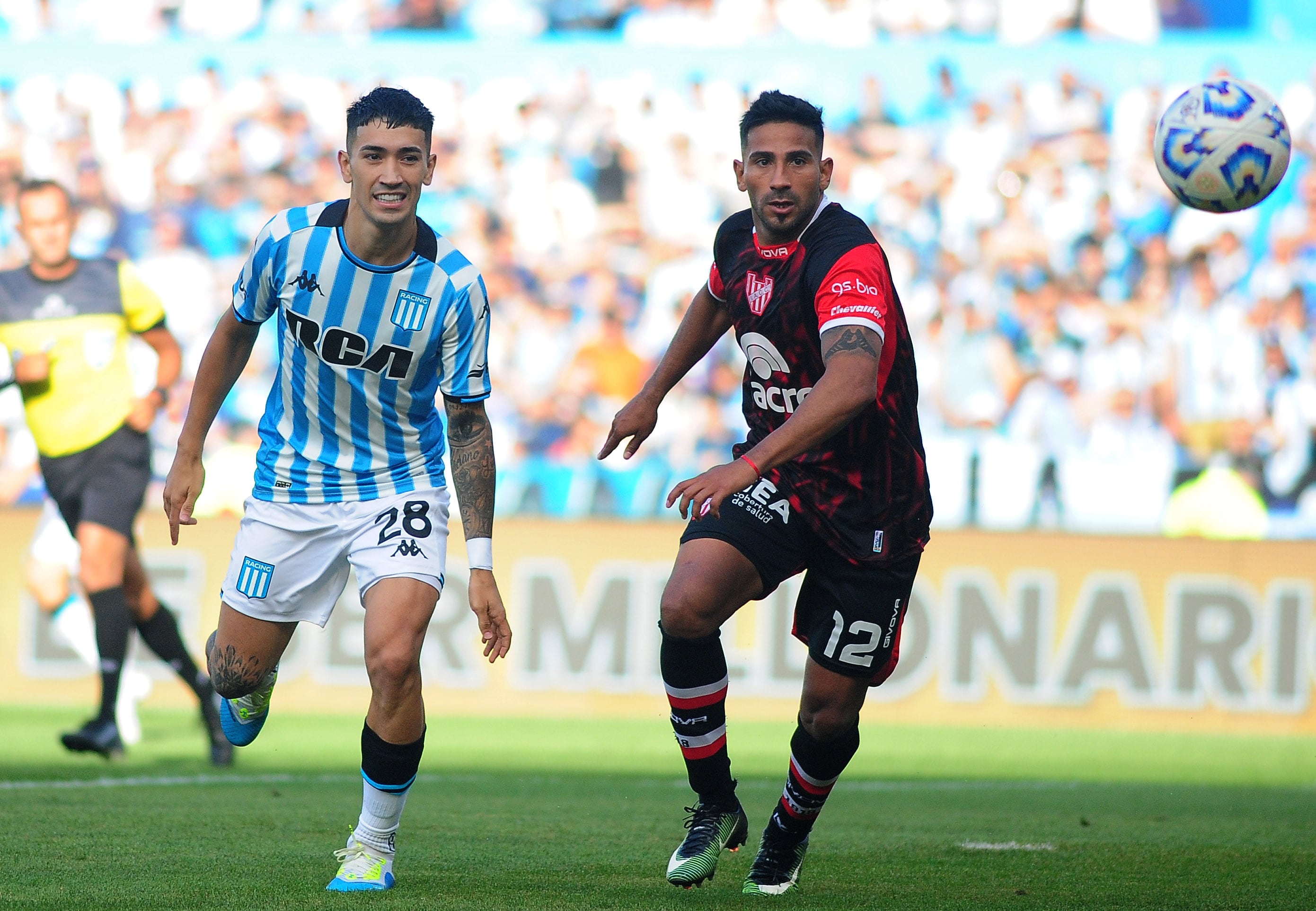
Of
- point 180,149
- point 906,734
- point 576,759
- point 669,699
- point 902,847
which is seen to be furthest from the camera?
point 180,149

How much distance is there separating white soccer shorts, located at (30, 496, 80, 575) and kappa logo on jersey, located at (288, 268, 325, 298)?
5974 millimetres

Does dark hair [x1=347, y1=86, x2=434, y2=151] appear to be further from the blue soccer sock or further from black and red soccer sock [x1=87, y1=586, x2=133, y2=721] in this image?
black and red soccer sock [x1=87, y1=586, x2=133, y2=721]

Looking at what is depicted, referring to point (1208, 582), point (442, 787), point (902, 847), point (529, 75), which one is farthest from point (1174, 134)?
point (529, 75)

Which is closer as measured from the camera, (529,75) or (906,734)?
(906,734)

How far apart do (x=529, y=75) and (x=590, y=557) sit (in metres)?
7.07

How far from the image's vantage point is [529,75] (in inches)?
630

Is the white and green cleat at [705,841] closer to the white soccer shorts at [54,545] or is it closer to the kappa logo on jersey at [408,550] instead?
the kappa logo on jersey at [408,550]

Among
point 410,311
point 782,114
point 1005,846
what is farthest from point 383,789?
point 1005,846

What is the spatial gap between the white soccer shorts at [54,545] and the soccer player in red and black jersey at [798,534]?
636 cm

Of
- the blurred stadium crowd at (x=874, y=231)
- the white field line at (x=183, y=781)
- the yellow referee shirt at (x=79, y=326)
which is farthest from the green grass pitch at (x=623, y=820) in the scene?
the blurred stadium crowd at (x=874, y=231)

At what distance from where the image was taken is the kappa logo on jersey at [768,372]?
486 centimetres

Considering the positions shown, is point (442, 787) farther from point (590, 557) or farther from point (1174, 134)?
point (1174, 134)

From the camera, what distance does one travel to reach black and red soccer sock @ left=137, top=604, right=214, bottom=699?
7.88 meters

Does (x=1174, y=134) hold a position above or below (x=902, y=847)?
above
